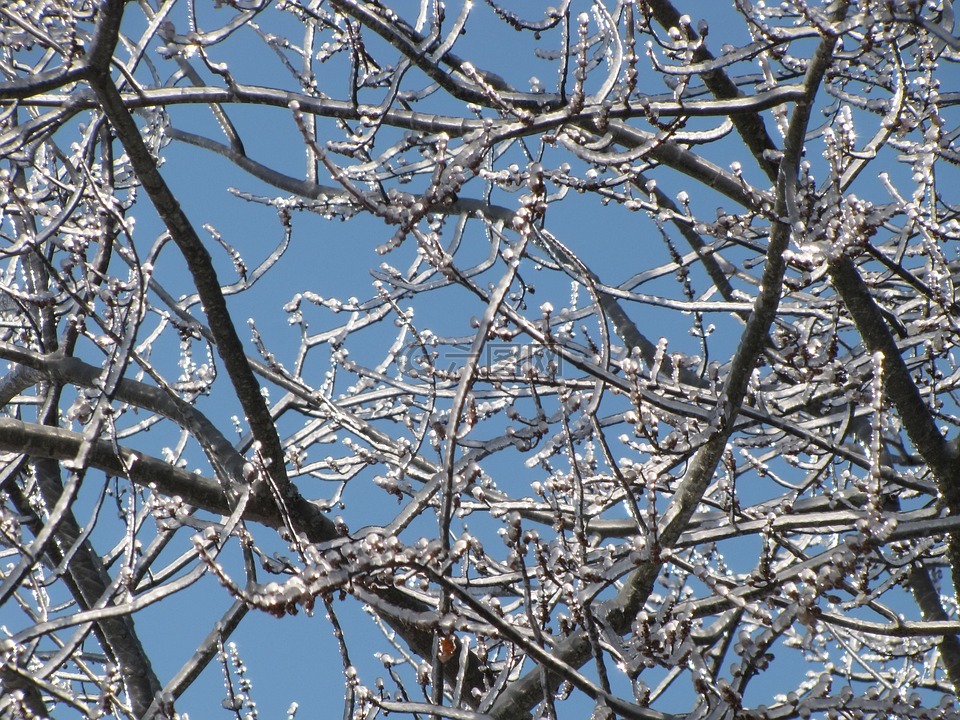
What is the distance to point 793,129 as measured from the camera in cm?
278

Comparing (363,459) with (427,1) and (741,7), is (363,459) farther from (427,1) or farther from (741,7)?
(741,7)

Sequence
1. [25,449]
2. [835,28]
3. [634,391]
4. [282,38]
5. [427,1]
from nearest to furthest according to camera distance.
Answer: [835,28], [634,391], [25,449], [427,1], [282,38]

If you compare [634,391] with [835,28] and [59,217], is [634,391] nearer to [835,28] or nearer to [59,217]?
[835,28]

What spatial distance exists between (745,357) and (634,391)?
49cm

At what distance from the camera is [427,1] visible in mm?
3877

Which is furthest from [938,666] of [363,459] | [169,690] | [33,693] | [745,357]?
[33,693]

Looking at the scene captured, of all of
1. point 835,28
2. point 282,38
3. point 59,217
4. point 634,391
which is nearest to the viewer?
point 835,28

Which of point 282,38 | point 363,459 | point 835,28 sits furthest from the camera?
point 363,459

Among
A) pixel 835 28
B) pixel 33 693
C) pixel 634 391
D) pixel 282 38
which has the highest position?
pixel 282 38

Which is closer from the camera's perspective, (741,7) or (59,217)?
(741,7)

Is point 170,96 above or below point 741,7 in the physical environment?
above

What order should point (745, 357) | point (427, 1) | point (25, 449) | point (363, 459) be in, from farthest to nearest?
point (363, 459)
point (427, 1)
point (25, 449)
point (745, 357)

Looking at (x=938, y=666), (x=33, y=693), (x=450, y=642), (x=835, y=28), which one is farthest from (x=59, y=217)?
(x=938, y=666)

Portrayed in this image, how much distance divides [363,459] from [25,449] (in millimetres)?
2020
